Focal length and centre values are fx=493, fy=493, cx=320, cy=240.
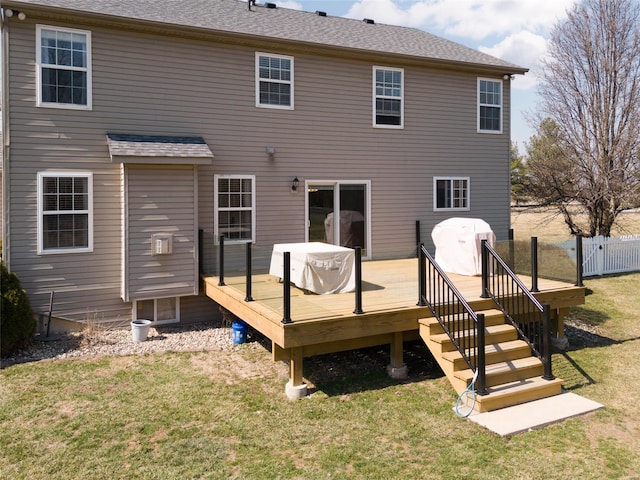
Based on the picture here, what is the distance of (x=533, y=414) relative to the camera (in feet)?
18.0

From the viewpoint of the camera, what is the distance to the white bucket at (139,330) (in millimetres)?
8375

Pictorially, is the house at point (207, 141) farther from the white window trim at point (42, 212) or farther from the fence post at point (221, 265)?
the fence post at point (221, 265)

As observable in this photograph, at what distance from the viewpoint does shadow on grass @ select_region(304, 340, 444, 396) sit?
21.4ft

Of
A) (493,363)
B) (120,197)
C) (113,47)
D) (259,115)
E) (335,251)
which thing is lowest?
(493,363)

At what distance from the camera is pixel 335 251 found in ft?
24.0

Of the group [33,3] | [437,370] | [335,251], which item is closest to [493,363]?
[437,370]

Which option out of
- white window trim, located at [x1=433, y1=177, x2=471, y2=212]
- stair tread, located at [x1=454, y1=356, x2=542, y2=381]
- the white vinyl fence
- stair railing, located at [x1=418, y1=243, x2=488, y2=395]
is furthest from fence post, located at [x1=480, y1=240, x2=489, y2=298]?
the white vinyl fence

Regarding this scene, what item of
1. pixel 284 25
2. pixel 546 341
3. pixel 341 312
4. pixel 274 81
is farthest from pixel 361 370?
pixel 284 25

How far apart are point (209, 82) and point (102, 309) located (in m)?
4.74

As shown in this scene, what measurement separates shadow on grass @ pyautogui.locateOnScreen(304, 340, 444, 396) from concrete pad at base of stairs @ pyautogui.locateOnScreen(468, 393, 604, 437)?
1394 mm

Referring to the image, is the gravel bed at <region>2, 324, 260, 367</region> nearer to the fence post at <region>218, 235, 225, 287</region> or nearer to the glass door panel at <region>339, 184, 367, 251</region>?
the fence post at <region>218, 235, 225, 287</region>

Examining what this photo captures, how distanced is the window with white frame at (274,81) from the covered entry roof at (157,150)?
185cm

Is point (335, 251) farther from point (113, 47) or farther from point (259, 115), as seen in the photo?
point (113, 47)

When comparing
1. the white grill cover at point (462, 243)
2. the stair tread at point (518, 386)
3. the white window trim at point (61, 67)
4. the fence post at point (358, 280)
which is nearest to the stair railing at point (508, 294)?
the stair tread at point (518, 386)
